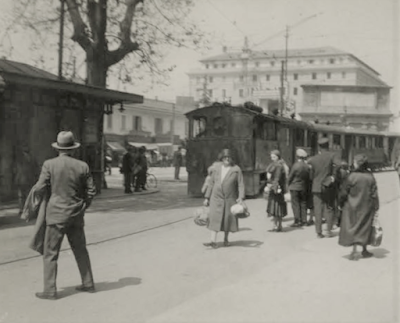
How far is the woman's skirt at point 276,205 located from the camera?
10.8m

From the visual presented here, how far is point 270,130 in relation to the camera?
64.6 ft

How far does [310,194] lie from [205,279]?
214 inches

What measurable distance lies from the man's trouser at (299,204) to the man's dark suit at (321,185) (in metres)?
0.91

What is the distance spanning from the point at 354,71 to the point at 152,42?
289 feet

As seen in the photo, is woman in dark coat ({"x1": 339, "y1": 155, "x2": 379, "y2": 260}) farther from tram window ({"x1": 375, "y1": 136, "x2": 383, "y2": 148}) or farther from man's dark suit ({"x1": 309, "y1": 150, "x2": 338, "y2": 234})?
tram window ({"x1": 375, "y1": 136, "x2": 383, "y2": 148})

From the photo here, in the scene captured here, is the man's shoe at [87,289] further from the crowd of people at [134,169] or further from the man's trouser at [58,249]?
the crowd of people at [134,169]

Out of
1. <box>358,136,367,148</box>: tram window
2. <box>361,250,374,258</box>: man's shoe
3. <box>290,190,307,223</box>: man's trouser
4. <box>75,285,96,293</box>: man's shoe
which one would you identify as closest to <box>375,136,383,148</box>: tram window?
<box>358,136,367,148</box>: tram window

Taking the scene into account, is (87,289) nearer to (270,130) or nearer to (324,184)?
(324,184)

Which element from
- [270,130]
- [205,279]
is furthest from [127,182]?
[205,279]

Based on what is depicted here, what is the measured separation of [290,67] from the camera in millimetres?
113500

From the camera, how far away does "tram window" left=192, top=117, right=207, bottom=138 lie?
18.8m

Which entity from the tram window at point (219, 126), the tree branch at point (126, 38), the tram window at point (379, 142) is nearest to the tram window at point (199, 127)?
the tram window at point (219, 126)

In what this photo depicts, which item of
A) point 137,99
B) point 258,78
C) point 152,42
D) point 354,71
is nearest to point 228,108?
point 137,99

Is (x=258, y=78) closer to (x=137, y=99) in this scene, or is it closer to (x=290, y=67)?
(x=290, y=67)
